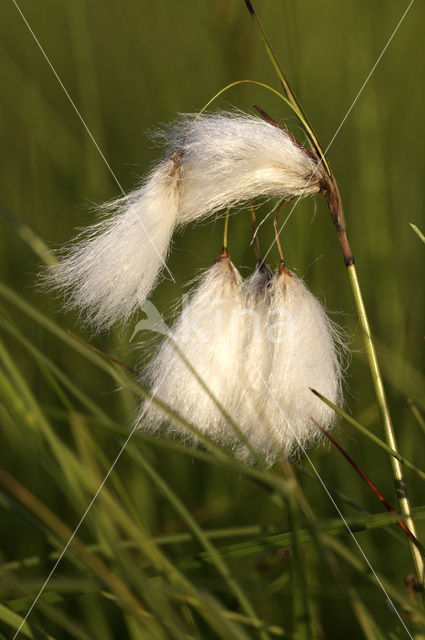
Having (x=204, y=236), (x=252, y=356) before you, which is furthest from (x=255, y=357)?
(x=204, y=236)

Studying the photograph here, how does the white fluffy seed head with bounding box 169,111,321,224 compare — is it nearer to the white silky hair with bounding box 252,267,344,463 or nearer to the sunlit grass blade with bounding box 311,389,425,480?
the white silky hair with bounding box 252,267,344,463

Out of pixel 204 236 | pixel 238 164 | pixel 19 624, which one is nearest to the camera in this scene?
pixel 19 624

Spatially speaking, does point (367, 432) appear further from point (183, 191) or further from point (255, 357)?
point (183, 191)

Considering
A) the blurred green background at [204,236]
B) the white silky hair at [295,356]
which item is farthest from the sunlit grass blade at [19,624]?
the white silky hair at [295,356]

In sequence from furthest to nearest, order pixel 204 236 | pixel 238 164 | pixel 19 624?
pixel 204 236
pixel 238 164
pixel 19 624

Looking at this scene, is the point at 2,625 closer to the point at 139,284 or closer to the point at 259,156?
the point at 139,284

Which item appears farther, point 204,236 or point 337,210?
point 204,236

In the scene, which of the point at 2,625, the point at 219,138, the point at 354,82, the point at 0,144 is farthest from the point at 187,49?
the point at 2,625
